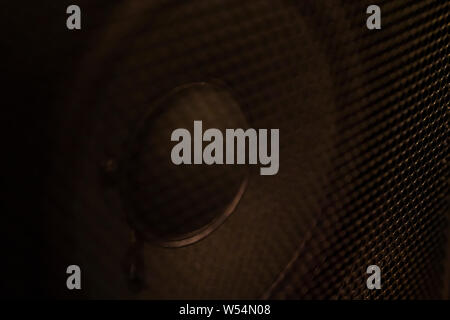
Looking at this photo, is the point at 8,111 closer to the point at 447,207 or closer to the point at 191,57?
the point at 191,57

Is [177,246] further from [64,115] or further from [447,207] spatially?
[447,207]

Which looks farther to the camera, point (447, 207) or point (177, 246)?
point (447, 207)

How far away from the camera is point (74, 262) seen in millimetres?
362

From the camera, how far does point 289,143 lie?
47 centimetres

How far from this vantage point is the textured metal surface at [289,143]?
354mm

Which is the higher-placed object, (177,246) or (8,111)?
(8,111)

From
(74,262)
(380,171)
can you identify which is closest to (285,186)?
(380,171)

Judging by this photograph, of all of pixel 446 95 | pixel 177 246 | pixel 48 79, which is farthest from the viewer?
pixel 446 95

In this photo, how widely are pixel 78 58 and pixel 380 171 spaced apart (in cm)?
34

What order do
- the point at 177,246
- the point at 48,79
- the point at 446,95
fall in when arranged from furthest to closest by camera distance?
the point at 446,95
the point at 177,246
the point at 48,79

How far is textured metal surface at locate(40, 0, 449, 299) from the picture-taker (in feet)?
1.16

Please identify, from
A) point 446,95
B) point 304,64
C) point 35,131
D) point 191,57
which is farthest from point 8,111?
point 446,95

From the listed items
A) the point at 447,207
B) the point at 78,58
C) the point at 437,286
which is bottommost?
the point at 437,286

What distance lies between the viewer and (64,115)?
326mm
